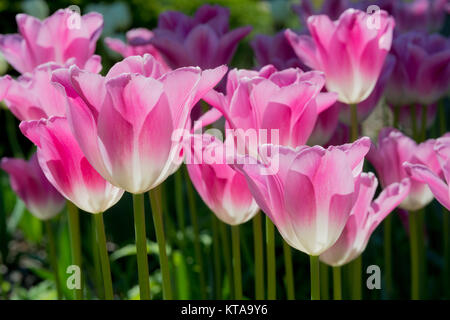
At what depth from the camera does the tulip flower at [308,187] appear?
750 mm

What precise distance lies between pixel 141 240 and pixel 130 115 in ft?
0.49

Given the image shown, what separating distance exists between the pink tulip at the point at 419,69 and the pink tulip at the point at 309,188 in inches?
26.0

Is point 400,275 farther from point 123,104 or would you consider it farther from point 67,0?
point 67,0

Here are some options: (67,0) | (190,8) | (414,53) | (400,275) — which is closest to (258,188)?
(414,53)

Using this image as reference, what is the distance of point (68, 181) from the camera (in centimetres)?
89

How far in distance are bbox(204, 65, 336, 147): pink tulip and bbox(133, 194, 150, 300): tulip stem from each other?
168 mm

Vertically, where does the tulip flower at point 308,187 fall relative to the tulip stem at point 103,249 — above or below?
above

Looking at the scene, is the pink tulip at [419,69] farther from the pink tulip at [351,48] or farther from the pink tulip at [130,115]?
the pink tulip at [130,115]

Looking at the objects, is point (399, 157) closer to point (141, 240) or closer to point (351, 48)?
point (351, 48)

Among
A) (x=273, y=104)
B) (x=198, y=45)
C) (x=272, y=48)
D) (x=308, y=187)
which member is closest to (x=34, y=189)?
(x=198, y=45)

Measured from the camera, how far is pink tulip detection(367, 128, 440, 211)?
3.43 ft

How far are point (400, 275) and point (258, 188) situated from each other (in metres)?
1.09

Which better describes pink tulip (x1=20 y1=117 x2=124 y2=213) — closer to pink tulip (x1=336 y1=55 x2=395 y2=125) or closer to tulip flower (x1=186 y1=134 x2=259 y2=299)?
tulip flower (x1=186 y1=134 x2=259 y2=299)

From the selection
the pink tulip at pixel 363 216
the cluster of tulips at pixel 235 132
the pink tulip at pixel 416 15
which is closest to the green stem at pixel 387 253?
the cluster of tulips at pixel 235 132
